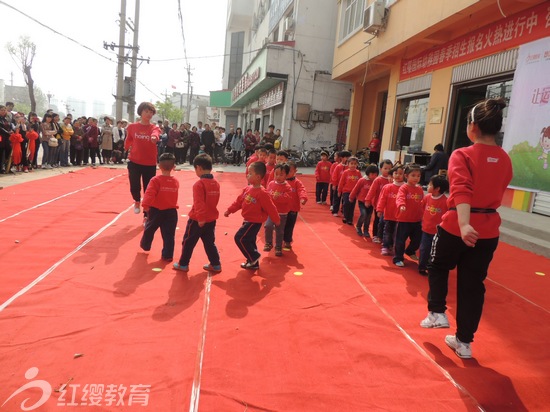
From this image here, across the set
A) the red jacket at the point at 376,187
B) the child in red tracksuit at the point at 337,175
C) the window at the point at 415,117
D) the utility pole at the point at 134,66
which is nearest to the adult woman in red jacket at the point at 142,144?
the red jacket at the point at 376,187

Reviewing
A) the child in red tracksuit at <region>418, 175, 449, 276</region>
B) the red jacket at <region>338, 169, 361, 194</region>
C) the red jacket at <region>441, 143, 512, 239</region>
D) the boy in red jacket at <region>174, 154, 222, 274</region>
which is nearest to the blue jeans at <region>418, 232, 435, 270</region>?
the child in red tracksuit at <region>418, 175, 449, 276</region>

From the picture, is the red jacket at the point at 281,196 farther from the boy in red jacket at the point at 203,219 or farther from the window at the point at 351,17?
the window at the point at 351,17

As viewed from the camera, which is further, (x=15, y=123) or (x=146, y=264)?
(x=15, y=123)

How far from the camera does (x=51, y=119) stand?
12.3 m

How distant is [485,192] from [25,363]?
3157 millimetres

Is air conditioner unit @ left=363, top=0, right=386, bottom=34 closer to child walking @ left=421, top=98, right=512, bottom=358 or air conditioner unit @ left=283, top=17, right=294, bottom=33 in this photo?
air conditioner unit @ left=283, top=17, right=294, bottom=33

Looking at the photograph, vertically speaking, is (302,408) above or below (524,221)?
below

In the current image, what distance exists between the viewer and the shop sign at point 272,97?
773 inches

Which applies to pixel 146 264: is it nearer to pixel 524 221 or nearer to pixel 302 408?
pixel 302 408

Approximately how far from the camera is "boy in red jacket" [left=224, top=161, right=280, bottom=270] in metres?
4.52

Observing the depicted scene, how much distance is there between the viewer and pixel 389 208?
5.55 metres

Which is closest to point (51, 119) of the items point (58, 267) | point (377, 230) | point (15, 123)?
point (15, 123)

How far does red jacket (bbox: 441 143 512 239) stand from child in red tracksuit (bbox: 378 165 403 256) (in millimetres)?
2662

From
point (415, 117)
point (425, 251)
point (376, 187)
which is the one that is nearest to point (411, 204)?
point (425, 251)
